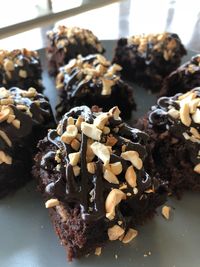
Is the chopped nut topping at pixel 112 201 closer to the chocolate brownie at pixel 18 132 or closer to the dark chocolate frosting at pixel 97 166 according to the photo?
the dark chocolate frosting at pixel 97 166

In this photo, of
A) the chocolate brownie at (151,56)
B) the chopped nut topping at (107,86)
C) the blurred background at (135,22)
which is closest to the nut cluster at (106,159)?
the chopped nut topping at (107,86)

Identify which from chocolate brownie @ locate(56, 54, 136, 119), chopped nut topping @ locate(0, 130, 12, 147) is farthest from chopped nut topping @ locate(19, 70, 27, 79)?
chopped nut topping @ locate(0, 130, 12, 147)

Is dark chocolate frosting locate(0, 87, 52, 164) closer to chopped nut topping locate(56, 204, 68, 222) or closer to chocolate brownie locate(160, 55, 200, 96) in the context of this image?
chopped nut topping locate(56, 204, 68, 222)

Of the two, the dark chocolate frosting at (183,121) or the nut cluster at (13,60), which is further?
the nut cluster at (13,60)

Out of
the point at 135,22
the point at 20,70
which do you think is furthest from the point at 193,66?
the point at 135,22

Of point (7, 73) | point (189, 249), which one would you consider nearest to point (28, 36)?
point (7, 73)
